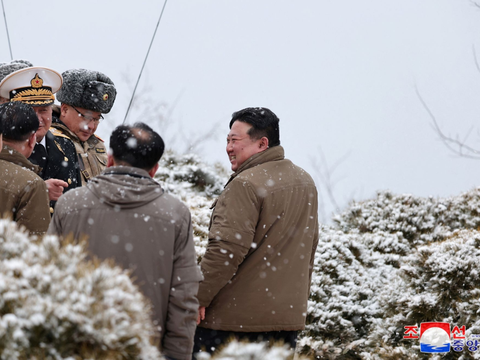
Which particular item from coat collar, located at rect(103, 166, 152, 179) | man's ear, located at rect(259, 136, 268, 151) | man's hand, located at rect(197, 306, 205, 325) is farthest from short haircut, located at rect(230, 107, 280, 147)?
coat collar, located at rect(103, 166, 152, 179)

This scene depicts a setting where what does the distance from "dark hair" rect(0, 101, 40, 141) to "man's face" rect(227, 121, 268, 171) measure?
4.08 ft

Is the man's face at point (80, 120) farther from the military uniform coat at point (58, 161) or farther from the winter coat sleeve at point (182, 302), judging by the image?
the winter coat sleeve at point (182, 302)

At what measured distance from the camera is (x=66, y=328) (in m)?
1.54

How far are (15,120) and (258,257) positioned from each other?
1.57 metres

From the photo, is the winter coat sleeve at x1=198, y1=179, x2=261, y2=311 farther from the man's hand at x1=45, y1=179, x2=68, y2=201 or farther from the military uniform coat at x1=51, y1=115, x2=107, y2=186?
the military uniform coat at x1=51, y1=115, x2=107, y2=186

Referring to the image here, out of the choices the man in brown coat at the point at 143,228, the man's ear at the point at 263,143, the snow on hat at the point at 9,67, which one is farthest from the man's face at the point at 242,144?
the snow on hat at the point at 9,67

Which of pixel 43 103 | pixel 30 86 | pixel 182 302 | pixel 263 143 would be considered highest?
pixel 30 86

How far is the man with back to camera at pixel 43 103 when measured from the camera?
12.0ft

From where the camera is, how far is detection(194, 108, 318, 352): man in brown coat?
3184 millimetres

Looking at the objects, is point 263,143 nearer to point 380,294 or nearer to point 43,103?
point 43,103

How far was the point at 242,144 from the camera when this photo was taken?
350cm

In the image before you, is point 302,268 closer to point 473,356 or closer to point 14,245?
point 14,245

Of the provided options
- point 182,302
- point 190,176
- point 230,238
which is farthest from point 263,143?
point 190,176

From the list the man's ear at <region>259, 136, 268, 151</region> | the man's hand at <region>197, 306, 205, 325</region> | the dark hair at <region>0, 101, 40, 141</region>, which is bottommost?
the man's hand at <region>197, 306, 205, 325</region>
